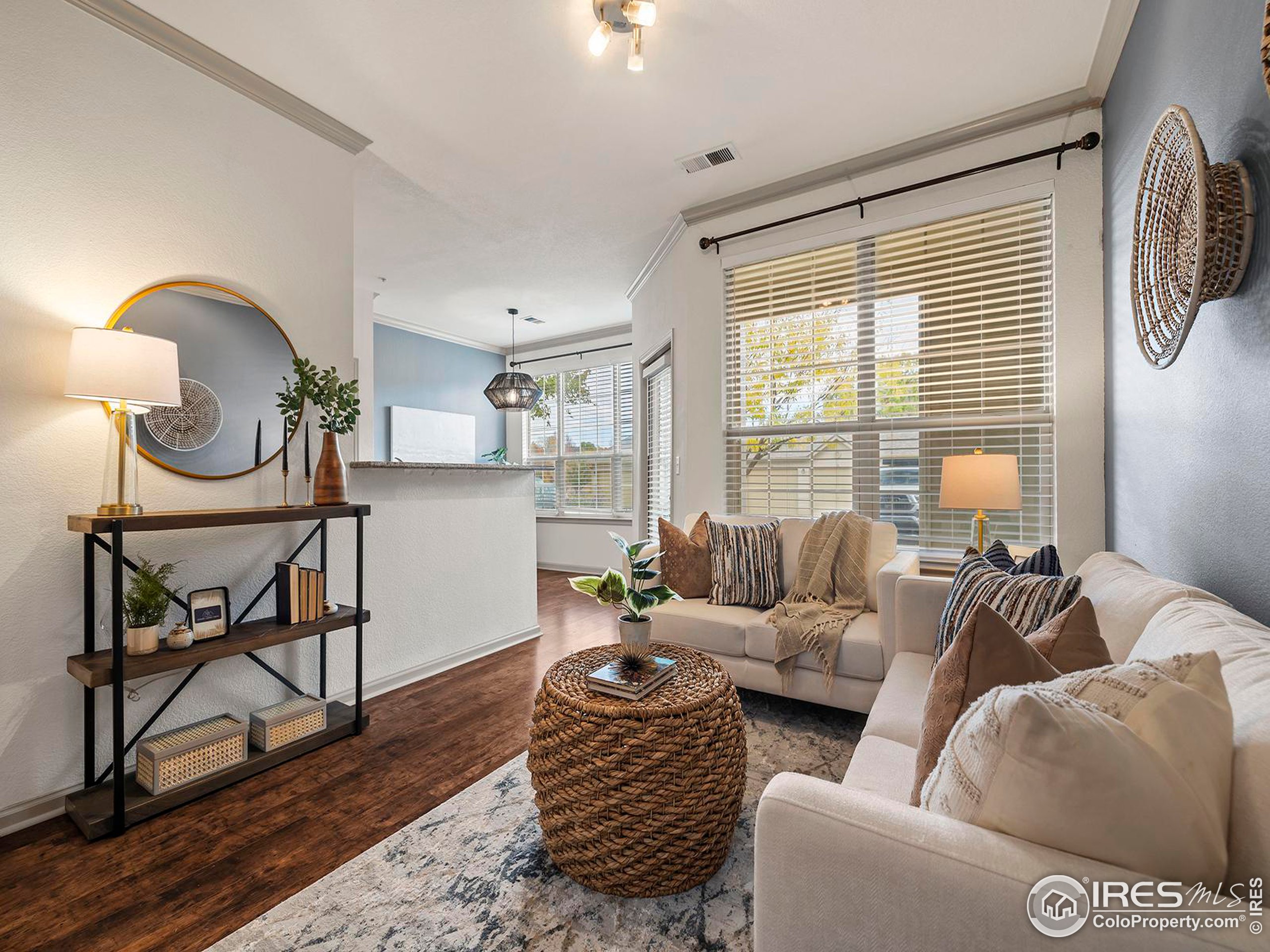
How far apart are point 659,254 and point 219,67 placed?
283cm

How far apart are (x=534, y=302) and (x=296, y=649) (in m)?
3.99

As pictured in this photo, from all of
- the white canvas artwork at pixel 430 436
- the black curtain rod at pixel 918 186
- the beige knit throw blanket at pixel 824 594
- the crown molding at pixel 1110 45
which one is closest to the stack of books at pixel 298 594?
the beige knit throw blanket at pixel 824 594

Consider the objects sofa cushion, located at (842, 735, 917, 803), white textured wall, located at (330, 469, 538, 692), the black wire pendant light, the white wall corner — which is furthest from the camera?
the black wire pendant light

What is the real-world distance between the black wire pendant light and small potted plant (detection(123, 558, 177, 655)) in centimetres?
362

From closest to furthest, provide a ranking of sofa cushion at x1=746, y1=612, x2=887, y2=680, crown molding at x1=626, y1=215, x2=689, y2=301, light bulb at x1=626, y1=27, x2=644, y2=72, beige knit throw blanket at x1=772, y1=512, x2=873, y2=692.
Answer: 1. light bulb at x1=626, y1=27, x2=644, y2=72
2. sofa cushion at x1=746, y1=612, x2=887, y2=680
3. beige knit throw blanket at x1=772, y1=512, x2=873, y2=692
4. crown molding at x1=626, y1=215, x2=689, y2=301

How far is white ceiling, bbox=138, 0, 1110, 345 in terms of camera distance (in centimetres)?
221

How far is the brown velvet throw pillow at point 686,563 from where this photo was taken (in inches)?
120

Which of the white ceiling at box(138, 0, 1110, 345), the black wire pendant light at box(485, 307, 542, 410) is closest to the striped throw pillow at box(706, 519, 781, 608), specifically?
the white ceiling at box(138, 0, 1110, 345)

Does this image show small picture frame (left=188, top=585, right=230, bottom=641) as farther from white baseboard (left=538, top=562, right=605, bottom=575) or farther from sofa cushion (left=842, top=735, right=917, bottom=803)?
white baseboard (left=538, top=562, right=605, bottom=575)

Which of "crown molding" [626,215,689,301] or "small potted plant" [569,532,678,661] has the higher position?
"crown molding" [626,215,689,301]

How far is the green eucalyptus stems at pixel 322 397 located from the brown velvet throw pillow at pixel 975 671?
2334 millimetres

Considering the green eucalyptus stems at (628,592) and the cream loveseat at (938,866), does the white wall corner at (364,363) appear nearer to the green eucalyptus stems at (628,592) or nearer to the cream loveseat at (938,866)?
the green eucalyptus stems at (628,592)

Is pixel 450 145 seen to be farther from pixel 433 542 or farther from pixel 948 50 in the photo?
pixel 948 50

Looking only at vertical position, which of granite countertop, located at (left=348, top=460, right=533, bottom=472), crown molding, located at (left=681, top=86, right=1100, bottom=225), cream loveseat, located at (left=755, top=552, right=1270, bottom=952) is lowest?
cream loveseat, located at (left=755, top=552, right=1270, bottom=952)
